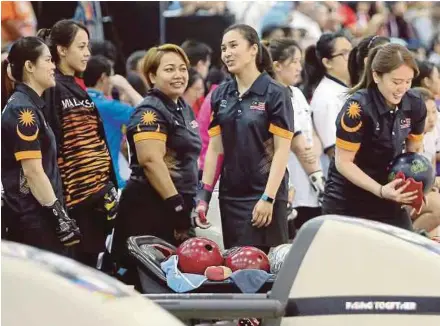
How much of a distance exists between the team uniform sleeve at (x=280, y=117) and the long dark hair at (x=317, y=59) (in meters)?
2.14

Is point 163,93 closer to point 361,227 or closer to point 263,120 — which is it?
point 263,120

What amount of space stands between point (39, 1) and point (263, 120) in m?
A: 4.23

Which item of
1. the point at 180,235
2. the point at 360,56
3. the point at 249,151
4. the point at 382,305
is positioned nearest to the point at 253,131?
the point at 249,151

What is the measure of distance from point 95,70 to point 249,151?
76.8 inches

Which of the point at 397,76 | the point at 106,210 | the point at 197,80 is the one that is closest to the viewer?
the point at 397,76

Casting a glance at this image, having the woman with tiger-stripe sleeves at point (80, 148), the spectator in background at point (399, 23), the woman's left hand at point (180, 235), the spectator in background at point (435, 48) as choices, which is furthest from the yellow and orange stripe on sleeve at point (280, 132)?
the spectator in background at point (399, 23)

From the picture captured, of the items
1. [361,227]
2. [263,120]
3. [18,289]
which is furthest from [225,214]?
[18,289]

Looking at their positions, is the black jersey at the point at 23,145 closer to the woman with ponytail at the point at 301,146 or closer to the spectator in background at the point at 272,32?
the woman with ponytail at the point at 301,146

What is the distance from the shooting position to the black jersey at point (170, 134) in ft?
22.9

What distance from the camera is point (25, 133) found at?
20.7 ft

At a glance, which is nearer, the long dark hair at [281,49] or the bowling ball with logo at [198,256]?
the bowling ball with logo at [198,256]

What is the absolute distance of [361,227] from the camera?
184 inches

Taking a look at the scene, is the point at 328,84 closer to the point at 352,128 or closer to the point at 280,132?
the point at 280,132

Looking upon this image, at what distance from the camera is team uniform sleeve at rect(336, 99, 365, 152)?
6652 millimetres
